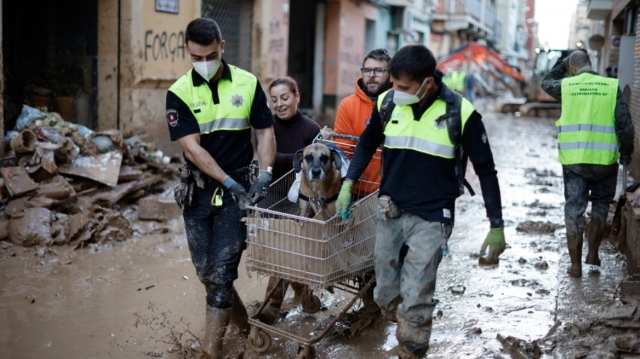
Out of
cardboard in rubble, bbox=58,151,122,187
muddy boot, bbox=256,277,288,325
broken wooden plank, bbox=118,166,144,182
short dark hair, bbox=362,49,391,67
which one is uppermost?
short dark hair, bbox=362,49,391,67

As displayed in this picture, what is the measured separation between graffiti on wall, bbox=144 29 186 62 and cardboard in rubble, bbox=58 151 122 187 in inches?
107

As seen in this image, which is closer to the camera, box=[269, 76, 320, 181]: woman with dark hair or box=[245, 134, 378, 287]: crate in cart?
box=[245, 134, 378, 287]: crate in cart

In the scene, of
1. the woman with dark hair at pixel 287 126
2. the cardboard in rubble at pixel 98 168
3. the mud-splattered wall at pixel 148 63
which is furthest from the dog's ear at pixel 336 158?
the mud-splattered wall at pixel 148 63

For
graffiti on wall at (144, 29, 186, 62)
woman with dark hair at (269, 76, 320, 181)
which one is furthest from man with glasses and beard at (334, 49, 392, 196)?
graffiti on wall at (144, 29, 186, 62)

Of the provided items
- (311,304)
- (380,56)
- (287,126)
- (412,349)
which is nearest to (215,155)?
(287,126)

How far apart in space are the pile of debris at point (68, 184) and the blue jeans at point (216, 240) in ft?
10.5

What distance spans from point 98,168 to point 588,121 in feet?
17.9

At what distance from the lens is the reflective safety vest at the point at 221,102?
4.46 m

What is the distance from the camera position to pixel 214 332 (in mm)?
4566

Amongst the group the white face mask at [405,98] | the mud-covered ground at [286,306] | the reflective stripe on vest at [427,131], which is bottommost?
the mud-covered ground at [286,306]

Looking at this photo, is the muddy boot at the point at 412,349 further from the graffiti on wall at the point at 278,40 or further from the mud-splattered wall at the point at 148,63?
the graffiti on wall at the point at 278,40

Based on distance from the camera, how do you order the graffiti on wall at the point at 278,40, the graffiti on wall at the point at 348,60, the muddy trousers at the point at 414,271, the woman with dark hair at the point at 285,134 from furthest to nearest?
1. the graffiti on wall at the point at 348,60
2. the graffiti on wall at the point at 278,40
3. the woman with dark hair at the point at 285,134
4. the muddy trousers at the point at 414,271

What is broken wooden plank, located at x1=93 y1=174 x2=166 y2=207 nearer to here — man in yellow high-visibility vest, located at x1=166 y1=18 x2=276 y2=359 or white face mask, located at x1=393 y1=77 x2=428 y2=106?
man in yellow high-visibility vest, located at x1=166 y1=18 x2=276 y2=359

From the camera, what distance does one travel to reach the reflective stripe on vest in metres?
3.96
